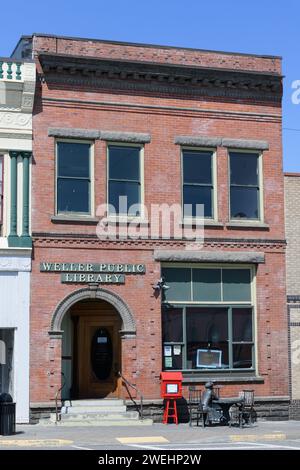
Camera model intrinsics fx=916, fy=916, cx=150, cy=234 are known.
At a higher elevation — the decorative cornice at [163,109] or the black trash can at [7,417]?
the decorative cornice at [163,109]

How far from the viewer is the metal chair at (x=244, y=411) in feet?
80.1

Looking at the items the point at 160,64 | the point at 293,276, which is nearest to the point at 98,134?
the point at 160,64

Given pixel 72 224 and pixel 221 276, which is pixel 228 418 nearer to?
pixel 221 276

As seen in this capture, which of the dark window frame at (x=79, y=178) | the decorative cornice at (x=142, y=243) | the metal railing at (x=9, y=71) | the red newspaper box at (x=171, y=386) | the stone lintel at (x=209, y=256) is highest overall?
the metal railing at (x=9, y=71)

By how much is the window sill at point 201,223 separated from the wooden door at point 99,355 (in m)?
3.41

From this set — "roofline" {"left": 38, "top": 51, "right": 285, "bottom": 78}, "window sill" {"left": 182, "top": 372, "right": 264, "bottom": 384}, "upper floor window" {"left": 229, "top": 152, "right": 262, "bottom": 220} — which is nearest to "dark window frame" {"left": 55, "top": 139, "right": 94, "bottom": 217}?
"roofline" {"left": 38, "top": 51, "right": 285, "bottom": 78}

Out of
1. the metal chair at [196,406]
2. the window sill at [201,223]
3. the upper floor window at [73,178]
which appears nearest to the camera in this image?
the metal chair at [196,406]

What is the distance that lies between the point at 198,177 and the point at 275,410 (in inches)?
282

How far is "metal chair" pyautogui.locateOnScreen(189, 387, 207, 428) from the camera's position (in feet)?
79.6

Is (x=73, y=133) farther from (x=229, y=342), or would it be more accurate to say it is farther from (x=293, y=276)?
(x=293, y=276)

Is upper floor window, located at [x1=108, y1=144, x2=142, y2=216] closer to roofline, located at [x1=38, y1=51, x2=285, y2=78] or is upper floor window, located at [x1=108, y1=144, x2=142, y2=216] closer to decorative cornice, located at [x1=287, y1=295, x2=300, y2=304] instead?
roofline, located at [x1=38, y1=51, x2=285, y2=78]

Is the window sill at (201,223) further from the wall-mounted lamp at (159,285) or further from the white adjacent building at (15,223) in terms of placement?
the white adjacent building at (15,223)

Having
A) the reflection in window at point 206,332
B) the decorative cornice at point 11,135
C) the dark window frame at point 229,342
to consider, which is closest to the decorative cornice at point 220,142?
the decorative cornice at point 11,135

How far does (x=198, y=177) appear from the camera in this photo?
27.0m
